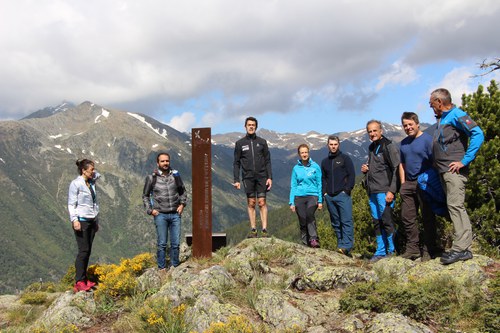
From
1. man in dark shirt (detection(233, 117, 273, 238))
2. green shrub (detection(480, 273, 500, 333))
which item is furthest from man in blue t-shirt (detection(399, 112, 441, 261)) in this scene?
man in dark shirt (detection(233, 117, 273, 238))

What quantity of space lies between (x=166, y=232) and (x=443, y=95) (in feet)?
24.2

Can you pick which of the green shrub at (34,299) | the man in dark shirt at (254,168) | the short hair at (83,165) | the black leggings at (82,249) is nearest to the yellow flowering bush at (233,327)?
the black leggings at (82,249)

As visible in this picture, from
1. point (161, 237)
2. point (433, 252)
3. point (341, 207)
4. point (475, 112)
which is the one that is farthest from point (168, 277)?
point (475, 112)

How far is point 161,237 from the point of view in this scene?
413 inches

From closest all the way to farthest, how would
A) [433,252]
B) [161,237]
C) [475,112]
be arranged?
[433,252], [161,237], [475,112]

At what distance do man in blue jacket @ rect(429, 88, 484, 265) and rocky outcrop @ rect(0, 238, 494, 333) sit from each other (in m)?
0.38

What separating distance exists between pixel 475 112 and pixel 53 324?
13.3 metres

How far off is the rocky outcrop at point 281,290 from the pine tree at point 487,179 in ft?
16.5

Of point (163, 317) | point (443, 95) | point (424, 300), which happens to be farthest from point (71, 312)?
point (443, 95)

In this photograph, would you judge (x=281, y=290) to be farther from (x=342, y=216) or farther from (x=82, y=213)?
(x=82, y=213)

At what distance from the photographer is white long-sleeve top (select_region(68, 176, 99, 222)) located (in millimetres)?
9641

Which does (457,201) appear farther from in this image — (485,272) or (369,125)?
(369,125)

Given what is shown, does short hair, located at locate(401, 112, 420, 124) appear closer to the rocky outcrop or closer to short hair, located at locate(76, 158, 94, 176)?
the rocky outcrop

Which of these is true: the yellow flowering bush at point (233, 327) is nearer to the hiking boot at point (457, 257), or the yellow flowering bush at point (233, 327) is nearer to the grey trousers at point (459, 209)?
the hiking boot at point (457, 257)
